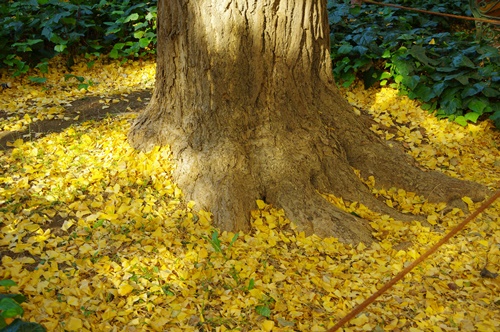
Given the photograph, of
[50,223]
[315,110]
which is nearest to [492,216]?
[315,110]

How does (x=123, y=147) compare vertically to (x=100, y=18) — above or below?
below

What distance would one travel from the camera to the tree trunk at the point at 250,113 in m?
3.44

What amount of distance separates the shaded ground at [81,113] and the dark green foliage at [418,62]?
2.28m

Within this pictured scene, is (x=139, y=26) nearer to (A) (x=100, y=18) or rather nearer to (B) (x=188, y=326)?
(A) (x=100, y=18)

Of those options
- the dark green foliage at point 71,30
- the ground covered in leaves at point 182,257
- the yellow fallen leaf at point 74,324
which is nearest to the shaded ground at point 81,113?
the ground covered in leaves at point 182,257

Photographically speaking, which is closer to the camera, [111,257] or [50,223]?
[111,257]

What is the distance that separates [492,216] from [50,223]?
3.15 m

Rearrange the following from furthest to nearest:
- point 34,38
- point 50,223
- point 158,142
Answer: point 34,38 → point 158,142 → point 50,223

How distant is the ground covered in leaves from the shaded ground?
0.06 m

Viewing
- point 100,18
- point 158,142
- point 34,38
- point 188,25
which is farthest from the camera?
point 100,18

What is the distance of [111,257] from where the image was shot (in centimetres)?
304

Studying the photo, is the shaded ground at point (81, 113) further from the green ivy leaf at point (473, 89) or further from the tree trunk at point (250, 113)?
the green ivy leaf at point (473, 89)

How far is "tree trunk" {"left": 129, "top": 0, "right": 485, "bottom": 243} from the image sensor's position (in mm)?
3436

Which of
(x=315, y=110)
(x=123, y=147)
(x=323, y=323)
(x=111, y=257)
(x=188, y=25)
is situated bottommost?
(x=323, y=323)
